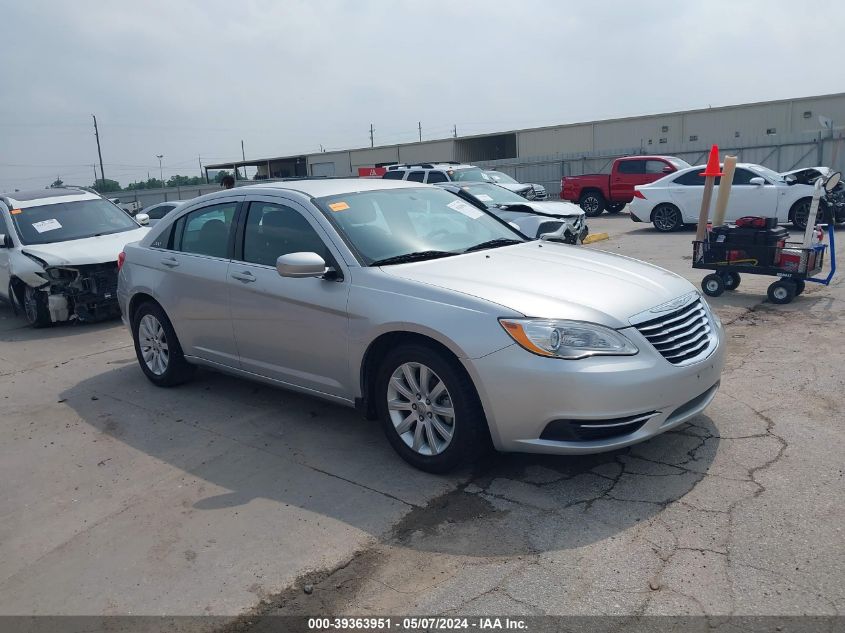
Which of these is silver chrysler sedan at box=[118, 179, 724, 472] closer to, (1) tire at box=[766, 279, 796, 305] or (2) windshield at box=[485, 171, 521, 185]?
(1) tire at box=[766, 279, 796, 305]

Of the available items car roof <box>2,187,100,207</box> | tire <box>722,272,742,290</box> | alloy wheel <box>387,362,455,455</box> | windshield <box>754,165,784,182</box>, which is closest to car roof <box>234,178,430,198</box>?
alloy wheel <box>387,362,455,455</box>

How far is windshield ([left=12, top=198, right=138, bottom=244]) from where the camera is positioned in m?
9.93

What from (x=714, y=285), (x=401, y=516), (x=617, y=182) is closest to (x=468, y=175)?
(x=617, y=182)

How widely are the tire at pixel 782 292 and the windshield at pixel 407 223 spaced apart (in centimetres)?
432

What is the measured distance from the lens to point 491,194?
1428cm

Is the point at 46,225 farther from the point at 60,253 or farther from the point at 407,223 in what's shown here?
the point at 407,223

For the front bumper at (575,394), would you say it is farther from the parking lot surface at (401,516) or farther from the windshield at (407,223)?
the windshield at (407,223)

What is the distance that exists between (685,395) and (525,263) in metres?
1.29

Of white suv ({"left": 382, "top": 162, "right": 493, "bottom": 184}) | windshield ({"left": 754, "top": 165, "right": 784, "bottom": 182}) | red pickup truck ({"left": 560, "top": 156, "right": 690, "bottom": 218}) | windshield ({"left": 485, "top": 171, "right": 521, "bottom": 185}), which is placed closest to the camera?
windshield ({"left": 754, "top": 165, "right": 784, "bottom": 182})

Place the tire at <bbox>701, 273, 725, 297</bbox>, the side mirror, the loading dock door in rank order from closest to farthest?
the side mirror < the tire at <bbox>701, 273, 725, 297</bbox> < the loading dock door

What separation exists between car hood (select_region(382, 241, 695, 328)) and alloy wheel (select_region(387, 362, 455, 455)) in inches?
21.3

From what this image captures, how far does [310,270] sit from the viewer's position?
445 cm

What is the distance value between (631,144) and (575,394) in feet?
122

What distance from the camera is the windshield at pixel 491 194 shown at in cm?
1384
